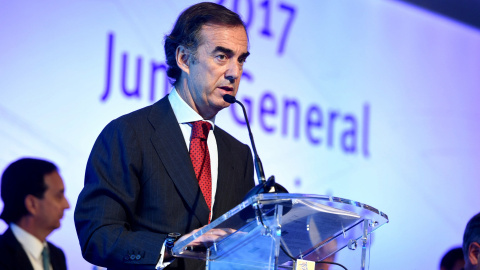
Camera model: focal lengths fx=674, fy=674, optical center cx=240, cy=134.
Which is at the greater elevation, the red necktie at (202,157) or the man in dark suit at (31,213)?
the red necktie at (202,157)

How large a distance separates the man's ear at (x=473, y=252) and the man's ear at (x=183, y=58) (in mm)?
1819

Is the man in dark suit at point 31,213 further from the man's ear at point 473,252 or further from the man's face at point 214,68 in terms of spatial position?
the man's ear at point 473,252

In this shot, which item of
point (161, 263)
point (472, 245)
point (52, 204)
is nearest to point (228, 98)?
point (161, 263)

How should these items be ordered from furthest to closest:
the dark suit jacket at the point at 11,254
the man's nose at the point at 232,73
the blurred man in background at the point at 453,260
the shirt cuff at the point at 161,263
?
the blurred man in background at the point at 453,260 < the dark suit jacket at the point at 11,254 < the man's nose at the point at 232,73 < the shirt cuff at the point at 161,263

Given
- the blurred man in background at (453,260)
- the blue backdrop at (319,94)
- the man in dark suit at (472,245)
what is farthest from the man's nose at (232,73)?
the blurred man in background at (453,260)

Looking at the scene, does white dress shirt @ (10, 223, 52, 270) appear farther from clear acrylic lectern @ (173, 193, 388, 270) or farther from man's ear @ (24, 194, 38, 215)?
clear acrylic lectern @ (173, 193, 388, 270)

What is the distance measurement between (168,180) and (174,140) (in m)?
0.17

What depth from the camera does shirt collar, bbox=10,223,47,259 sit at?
10.8 feet

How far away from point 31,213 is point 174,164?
49.9 inches

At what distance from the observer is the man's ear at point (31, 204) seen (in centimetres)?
337

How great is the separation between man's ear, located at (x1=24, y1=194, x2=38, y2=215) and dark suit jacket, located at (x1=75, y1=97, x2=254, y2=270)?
1.10 metres

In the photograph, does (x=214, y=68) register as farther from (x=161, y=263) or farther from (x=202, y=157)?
(x=161, y=263)

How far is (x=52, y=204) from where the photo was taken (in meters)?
3.42

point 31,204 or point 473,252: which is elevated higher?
point 31,204
